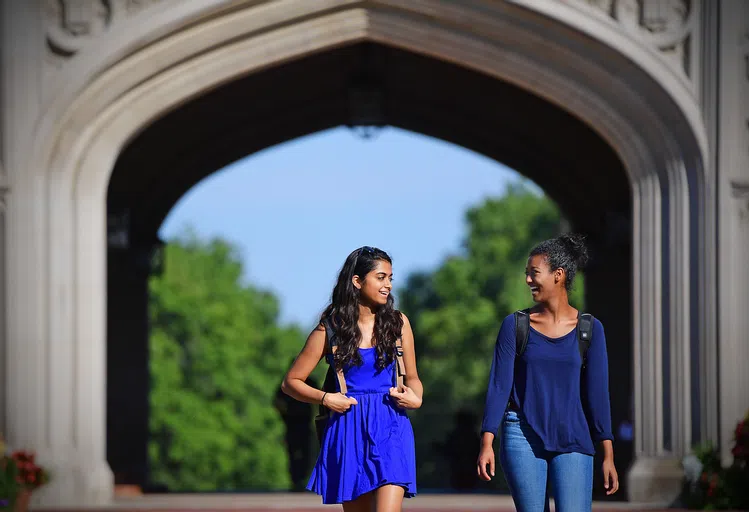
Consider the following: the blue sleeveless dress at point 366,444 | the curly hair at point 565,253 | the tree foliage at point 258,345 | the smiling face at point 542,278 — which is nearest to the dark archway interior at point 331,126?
the blue sleeveless dress at point 366,444

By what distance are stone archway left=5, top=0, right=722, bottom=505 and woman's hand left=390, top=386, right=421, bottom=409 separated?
4.77m

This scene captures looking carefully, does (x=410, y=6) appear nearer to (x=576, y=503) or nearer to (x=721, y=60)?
(x=721, y=60)

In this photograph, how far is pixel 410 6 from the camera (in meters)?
10.1

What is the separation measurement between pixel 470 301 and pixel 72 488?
40.1 m

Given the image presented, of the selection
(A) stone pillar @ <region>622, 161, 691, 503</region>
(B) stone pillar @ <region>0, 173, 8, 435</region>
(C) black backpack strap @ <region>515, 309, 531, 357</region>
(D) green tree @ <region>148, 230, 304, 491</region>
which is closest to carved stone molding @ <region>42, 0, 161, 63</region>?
(B) stone pillar @ <region>0, 173, 8, 435</region>

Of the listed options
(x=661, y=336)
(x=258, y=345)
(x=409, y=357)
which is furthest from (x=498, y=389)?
(x=258, y=345)

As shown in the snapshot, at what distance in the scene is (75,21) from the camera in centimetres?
970

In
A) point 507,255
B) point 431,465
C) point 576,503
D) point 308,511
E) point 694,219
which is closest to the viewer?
point 576,503

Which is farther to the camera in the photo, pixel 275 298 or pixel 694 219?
pixel 275 298

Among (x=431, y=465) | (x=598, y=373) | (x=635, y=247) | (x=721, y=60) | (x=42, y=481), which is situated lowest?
(x=431, y=465)

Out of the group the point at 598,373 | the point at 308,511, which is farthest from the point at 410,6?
the point at 598,373

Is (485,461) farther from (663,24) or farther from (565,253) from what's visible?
(663,24)

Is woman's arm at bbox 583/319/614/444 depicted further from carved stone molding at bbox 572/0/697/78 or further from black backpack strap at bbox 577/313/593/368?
carved stone molding at bbox 572/0/697/78

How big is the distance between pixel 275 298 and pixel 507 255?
898 centimetres
